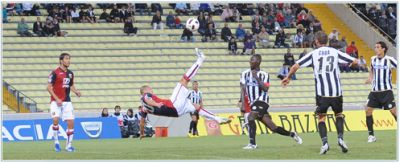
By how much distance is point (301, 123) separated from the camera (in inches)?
1310

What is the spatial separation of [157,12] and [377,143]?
20.1 m

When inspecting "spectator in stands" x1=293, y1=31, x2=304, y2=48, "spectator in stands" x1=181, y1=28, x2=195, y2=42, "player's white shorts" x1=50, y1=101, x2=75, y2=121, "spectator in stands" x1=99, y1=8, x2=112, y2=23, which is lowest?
"player's white shorts" x1=50, y1=101, x2=75, y2=121

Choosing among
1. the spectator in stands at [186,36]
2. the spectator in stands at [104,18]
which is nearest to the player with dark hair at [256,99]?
the spectator in stands at [186,36]

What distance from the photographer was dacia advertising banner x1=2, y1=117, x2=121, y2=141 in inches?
1169

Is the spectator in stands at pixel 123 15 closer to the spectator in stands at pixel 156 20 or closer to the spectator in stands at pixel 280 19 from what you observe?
the spectator in stands at pixel 156 20

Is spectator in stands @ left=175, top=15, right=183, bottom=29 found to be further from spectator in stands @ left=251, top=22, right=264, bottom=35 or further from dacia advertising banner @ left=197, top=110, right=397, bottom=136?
dacia advertising banner @ left=197, top=110, right=397, bottom=136

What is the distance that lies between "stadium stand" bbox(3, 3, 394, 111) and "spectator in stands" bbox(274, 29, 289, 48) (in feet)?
0.74

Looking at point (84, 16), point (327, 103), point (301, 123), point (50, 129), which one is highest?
point (84, 16)

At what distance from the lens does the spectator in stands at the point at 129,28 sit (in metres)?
40.7

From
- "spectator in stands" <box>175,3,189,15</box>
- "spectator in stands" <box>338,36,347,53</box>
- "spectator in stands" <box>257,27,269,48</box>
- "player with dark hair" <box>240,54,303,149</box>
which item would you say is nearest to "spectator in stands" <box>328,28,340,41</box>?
"spectator in stands" <box>338,36,347,53</box>

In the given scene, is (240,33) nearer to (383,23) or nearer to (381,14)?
(383,23)

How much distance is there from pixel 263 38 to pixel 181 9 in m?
3.44

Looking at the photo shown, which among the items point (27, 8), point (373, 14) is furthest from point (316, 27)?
point (27, 8)

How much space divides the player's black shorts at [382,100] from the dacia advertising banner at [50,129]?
974 centimetres
